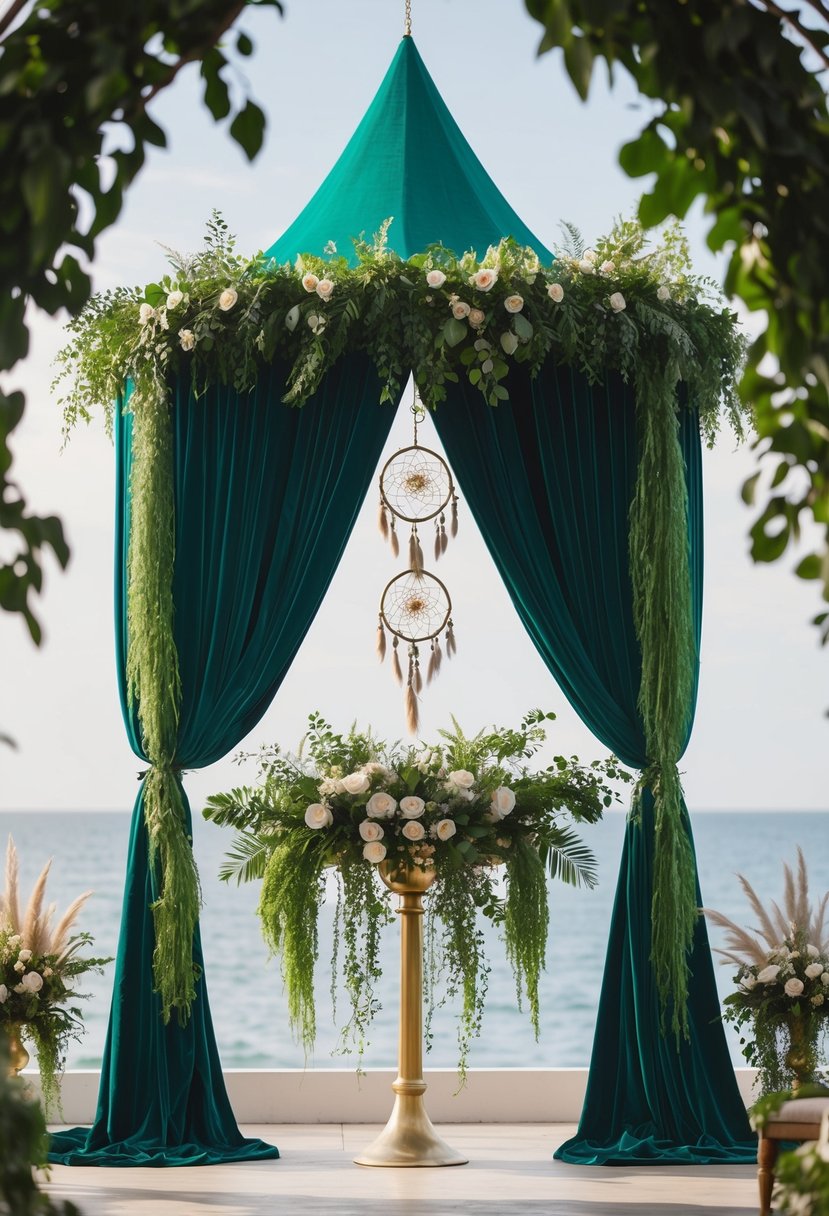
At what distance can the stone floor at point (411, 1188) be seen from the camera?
170 inches

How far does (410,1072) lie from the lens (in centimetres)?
499

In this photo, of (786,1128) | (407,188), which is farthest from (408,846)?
(407,188)

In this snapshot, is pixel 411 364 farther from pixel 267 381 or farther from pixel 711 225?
pixel 711 225

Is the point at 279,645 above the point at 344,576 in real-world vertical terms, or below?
below

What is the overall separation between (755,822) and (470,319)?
29.3 metres

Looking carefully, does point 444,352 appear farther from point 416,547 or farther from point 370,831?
point 370,831

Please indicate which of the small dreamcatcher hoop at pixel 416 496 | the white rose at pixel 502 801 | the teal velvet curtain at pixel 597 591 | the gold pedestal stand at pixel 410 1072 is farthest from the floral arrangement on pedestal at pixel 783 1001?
the small dreamcatcher hoop at pixel 416 496

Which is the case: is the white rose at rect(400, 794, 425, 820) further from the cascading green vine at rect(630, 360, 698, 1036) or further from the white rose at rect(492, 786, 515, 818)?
the cascading green vine at rect(630, 360, 698, 1036)

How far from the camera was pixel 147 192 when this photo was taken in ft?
47.8

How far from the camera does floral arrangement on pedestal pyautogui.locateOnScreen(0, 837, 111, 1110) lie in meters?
4.88

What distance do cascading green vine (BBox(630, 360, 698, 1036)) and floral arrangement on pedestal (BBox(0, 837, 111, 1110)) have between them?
6.14 feet

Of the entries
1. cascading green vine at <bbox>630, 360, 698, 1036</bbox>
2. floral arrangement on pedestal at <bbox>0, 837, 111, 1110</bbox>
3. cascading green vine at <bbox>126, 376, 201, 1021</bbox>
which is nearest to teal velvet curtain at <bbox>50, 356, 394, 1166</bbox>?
cascading green vine at <bbox>126, 376, 201, 1021</bbox>

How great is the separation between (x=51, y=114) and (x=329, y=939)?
63.0ft

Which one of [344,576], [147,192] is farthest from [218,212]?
[344,576]
